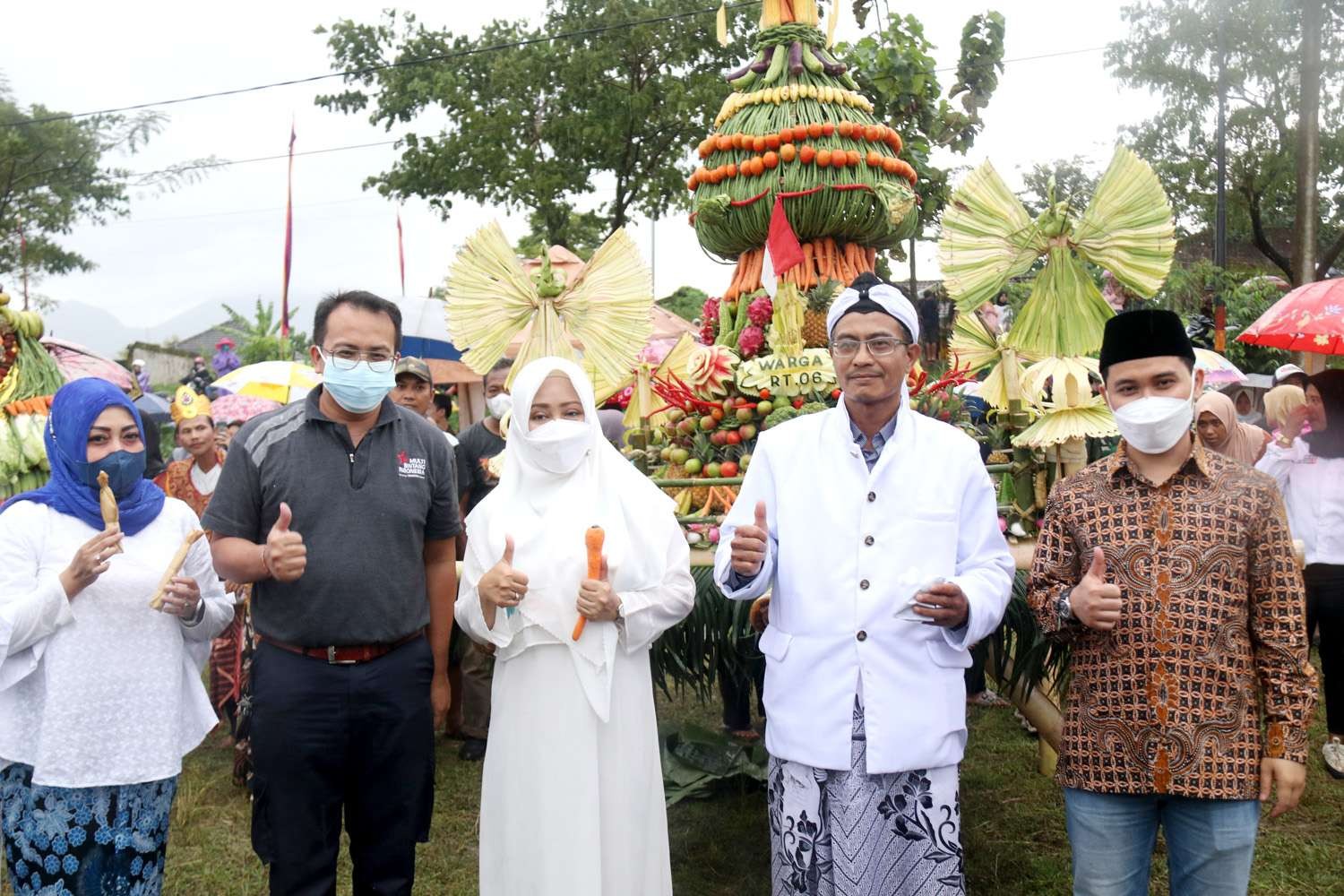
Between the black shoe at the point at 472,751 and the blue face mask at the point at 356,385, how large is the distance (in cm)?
297

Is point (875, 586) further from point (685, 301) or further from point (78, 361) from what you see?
point (685, 301)

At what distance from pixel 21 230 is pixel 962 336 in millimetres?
22053

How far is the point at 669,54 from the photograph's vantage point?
58.7ft

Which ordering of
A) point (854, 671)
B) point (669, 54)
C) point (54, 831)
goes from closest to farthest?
point (854, 671) → point (54, 831) → point (669, 54)

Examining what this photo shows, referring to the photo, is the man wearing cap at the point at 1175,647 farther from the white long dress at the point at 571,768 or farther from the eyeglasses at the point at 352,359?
the eyeglasses at the point at 352,359

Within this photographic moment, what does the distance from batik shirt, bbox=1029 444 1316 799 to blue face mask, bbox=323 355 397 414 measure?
5.88ft

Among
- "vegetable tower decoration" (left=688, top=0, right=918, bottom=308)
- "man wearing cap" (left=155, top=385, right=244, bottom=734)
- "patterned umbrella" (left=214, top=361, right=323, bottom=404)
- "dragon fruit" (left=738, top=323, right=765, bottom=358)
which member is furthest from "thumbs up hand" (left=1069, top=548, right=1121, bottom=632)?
"patterned umbrella" (left=214, top=361, right=323, bottom=404)

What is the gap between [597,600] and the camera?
2.71m

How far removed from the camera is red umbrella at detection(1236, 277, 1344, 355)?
→ 6.02 meters

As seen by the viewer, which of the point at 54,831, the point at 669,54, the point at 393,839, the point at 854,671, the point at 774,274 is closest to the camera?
the point at 854,671

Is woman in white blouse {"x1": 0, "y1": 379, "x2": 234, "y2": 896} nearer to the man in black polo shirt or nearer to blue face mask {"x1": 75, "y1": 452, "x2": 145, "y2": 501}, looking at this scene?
blue face mask {"x1": 75, "y1": 452, "x2": 145, "y2": 501}

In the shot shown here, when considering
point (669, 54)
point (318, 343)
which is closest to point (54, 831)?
point (318, 343)

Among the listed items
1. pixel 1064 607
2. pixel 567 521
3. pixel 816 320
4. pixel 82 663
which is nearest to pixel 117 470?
pixel 82 663

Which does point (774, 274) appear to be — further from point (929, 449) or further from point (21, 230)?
point (21, 230)
